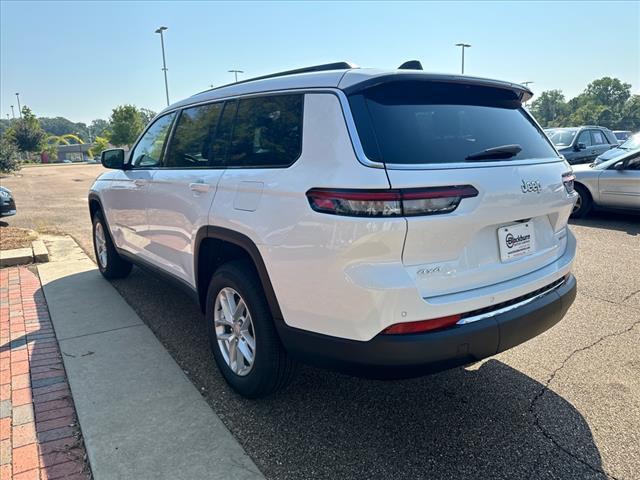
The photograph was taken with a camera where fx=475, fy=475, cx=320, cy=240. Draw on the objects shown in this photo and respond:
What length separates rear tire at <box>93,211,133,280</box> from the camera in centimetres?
540

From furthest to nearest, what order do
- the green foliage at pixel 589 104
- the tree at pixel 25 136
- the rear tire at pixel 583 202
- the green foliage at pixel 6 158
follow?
1. the green foliage at pixel 589 104
2. the tree at pixel 25 136
3. the green foliage at pixel 6 158
4. the rear tire at pixel 583 202

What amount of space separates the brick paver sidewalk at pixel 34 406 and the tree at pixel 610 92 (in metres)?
131

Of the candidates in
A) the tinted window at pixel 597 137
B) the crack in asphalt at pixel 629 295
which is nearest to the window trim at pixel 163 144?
the crack in asphalt at pixel 629 295

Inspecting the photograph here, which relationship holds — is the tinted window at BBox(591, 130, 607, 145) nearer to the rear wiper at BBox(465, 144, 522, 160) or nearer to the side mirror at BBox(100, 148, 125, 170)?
the rear wiper at BBox(465, 144, 522, 160)

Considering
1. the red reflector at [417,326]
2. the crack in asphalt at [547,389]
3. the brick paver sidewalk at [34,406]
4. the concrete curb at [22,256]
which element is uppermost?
the red reflector at [417,326]

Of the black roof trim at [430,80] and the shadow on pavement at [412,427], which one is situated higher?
the black roof trim at [430,80]

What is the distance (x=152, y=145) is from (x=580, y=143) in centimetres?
1288

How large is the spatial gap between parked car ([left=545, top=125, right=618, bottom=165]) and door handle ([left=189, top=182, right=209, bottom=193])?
12423 mm

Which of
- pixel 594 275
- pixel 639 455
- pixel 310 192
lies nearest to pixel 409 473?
pixel 639 455

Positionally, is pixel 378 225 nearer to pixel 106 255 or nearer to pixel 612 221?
pixel 106 255

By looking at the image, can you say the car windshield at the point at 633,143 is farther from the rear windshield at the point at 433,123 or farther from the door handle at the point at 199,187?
the door handle at the point at 199,187

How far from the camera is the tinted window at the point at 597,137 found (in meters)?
14.2

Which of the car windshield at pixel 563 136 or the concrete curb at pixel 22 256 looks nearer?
the concrete curb at pixel 22 256

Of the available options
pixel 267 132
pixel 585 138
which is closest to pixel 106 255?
pixel 267 132
